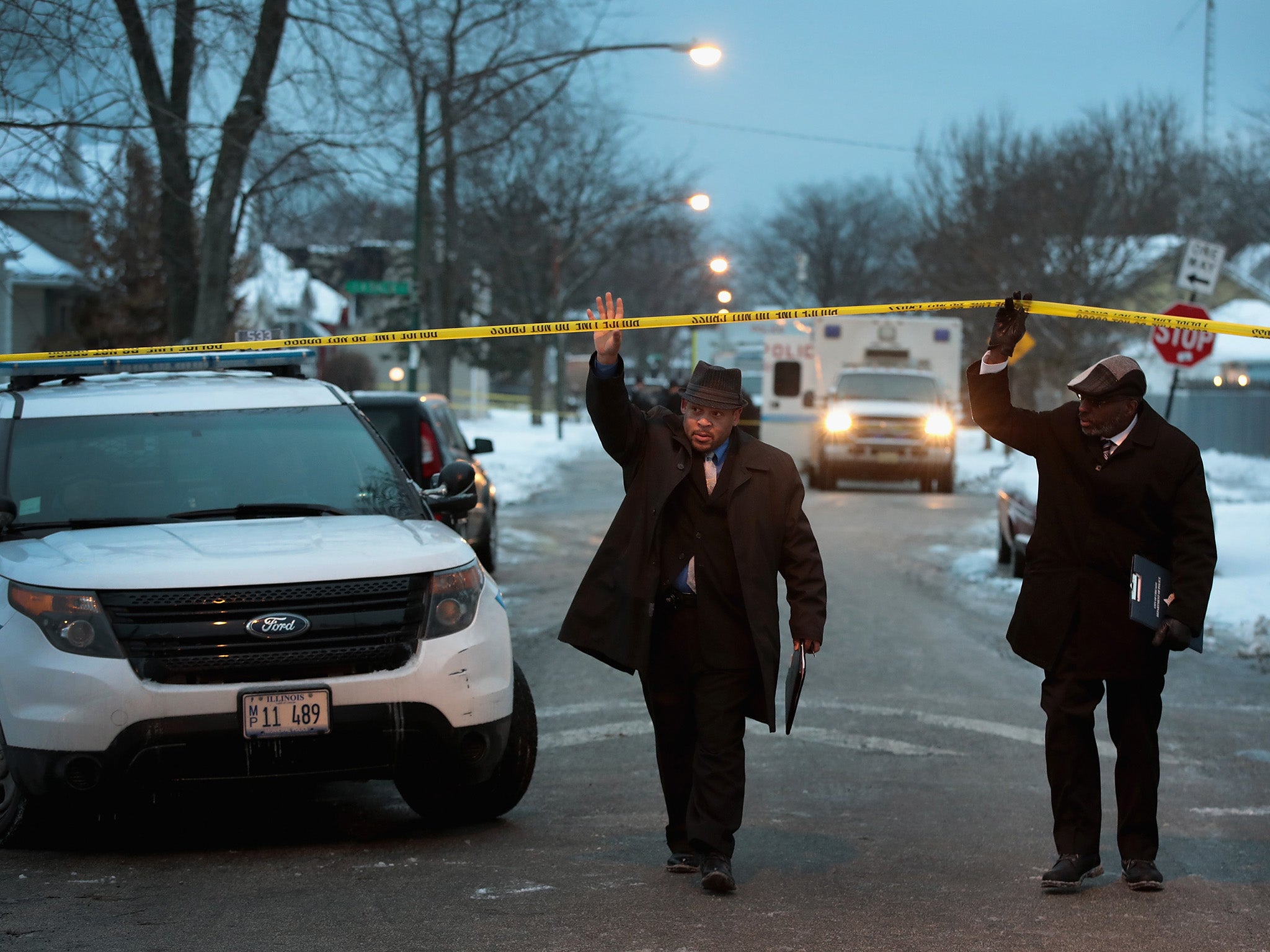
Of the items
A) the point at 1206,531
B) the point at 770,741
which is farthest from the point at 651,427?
the point at 770,741

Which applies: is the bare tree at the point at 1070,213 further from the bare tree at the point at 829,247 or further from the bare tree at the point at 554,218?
the bare tree at the point at 829,247

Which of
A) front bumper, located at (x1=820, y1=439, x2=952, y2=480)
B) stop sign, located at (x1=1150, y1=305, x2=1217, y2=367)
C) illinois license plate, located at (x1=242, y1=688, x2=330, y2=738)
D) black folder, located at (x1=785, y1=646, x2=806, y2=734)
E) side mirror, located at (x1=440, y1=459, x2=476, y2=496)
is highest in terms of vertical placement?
stop sign, located at (x1=1150, y1=305, x2=1217, y2=367)

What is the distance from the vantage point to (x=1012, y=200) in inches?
1702

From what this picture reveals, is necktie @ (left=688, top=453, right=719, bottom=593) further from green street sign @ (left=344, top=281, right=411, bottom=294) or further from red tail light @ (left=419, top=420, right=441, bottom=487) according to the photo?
green street sign @ (left=344, top=281, right=411, bottom=294)

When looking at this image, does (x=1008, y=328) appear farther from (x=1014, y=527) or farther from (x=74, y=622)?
(x=1014, y=527)

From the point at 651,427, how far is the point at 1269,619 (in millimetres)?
7795

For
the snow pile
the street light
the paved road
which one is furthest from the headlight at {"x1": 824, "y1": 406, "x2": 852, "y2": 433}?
the paved road

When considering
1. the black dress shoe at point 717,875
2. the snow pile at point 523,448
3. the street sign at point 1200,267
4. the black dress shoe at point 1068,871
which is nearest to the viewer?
the black dress shoe at point 717,875

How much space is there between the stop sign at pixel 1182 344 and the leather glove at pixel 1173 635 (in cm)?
1095

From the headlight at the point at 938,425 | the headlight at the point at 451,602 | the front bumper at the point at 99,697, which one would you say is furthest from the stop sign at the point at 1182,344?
A: the front bumper at the point at 99,697

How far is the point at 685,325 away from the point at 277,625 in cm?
211

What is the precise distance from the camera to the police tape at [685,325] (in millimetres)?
5719

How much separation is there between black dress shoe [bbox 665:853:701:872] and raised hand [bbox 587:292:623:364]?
1686mm

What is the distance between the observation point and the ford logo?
17.9ft
